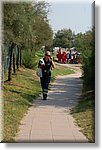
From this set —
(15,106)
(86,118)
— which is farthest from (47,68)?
(86,118)

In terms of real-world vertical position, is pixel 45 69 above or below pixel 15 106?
above

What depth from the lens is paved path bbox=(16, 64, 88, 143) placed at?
19.5 ft

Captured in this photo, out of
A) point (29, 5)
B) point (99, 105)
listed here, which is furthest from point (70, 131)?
point (29, 5)

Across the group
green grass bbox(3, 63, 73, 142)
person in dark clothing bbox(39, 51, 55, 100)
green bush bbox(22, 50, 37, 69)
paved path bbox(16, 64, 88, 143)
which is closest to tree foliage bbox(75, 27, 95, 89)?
paved path bbox(16, 64, 88, 143)

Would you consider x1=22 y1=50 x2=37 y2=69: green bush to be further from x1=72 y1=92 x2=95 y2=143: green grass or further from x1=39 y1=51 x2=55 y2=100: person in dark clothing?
x1=72 y1=92 x2=95 y2=143: green grass

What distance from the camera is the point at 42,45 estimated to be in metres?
21.1

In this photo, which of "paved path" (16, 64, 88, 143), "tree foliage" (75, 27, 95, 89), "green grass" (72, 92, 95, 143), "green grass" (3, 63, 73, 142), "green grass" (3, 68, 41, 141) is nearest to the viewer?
"paved path" (16, 64, 88, 143)

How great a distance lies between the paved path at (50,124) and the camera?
234 inches

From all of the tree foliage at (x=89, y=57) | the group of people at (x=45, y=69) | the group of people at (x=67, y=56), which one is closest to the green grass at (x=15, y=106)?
the group of people at (x=45, y=69)

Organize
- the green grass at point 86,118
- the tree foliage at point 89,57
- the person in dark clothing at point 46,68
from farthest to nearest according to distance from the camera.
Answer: the person in dark clothing at point 46,68
the tree foliage at point 89,57
the green grass at point 86,118

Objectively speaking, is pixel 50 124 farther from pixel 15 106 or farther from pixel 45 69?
→ pixel 45 69

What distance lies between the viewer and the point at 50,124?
23.7 ft

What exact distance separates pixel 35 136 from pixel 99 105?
3.88ft

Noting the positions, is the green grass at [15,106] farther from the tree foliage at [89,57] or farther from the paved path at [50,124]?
the tree foliage at [89,57]
